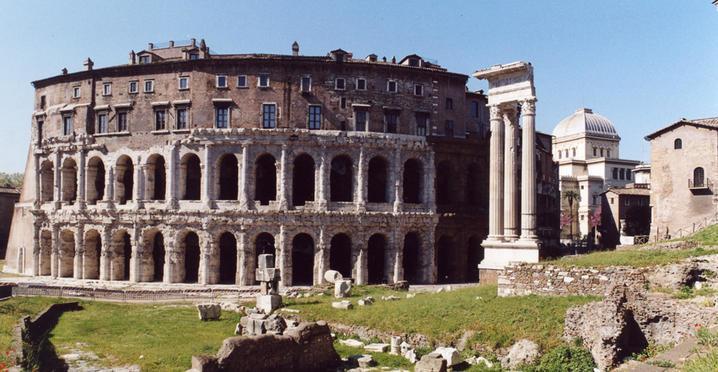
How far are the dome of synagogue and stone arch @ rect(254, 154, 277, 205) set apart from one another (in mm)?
61245

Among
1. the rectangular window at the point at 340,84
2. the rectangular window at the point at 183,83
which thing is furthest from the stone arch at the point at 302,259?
the rectangular window at the point at 183,83

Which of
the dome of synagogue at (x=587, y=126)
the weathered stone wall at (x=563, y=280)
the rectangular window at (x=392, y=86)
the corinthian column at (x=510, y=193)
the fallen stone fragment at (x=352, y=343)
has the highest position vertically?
the dome of synagogue at (x=587, y=126)

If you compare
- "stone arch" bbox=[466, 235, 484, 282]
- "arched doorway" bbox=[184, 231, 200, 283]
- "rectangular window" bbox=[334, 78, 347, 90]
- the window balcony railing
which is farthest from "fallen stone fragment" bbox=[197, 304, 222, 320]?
the window balcony railing

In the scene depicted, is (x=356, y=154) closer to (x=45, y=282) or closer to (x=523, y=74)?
(x=523, y=74)

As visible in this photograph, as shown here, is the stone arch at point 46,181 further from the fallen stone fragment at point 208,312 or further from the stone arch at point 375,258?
the fallen stone fragment at point 208,312

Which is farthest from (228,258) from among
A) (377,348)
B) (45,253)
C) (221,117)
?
(377,348)

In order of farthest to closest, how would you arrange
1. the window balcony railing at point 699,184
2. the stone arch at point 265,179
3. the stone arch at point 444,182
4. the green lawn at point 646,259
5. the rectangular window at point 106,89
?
the rectangular window at point 106,89 < the stone arch at point 444,182 < the stone arch at point 265,179 < the window balcony railing at point 699,184 < the green lawn at point 646,259

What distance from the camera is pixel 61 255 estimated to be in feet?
151

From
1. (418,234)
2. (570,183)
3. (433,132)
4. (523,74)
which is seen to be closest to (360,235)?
(418,234)

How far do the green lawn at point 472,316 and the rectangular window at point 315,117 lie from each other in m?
17.5

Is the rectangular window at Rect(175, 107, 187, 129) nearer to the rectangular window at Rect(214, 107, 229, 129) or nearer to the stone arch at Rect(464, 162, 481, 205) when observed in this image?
the rectangular window at Rect(214, 107, 229, 129)

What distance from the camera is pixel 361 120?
4144cm

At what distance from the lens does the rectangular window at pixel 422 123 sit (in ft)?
Result: 140

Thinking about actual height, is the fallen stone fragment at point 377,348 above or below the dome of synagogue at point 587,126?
below
